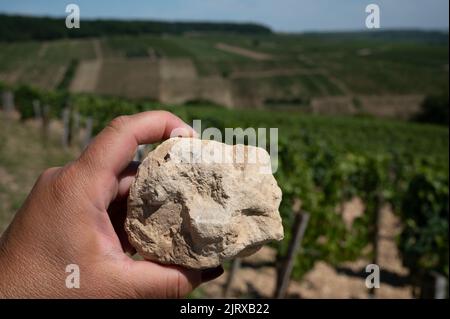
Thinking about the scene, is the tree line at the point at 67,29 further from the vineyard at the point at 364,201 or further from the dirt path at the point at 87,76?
the vineyard at the point at 364,201

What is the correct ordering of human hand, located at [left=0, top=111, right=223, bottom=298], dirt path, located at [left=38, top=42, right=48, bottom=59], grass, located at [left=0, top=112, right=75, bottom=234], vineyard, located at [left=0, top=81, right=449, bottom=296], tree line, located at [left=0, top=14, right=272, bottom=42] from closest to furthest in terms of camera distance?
1. human hand, located at [left=0, top=111, right=223, bottom=298]
2. vineyard, located at [left=0, top=81, right=449, bottom=296]
3. grass, located at [left=0, top=112, right=75, bottom=234]
4. tree line, located at [left=0, top=14, right=272, bottom=42]
5. dirt path, located at [left=38, top=42, right=48, bottom=59]

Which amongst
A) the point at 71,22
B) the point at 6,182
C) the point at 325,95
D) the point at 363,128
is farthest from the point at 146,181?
the point at 325,95

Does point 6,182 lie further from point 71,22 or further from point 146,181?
point 146,181

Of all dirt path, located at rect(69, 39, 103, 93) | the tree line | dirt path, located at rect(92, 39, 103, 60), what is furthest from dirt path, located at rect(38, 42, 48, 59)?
dirt path, located at rect(92, 39, 103, 60)

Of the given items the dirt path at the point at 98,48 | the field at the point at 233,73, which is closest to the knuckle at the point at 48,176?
the field at the point at 233,73

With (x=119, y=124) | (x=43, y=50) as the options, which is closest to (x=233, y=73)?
(x=43, y=50)

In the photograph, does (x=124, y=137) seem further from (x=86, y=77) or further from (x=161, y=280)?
(x=86, y=77)

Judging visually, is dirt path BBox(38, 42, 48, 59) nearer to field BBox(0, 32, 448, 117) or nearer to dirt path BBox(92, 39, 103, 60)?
field BBox(0, 32, 448, 117)
